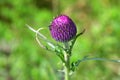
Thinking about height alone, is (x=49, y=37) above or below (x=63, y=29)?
above

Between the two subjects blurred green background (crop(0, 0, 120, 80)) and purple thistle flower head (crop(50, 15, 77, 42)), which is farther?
blurred green background (crop(0, 0, 120, 80))

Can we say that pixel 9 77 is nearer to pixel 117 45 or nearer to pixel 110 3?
pixel 117 45

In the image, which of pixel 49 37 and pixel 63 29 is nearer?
pixel 63 29

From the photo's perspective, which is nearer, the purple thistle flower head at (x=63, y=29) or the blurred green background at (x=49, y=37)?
the purple thistle flower head at (x=63, y=29)
